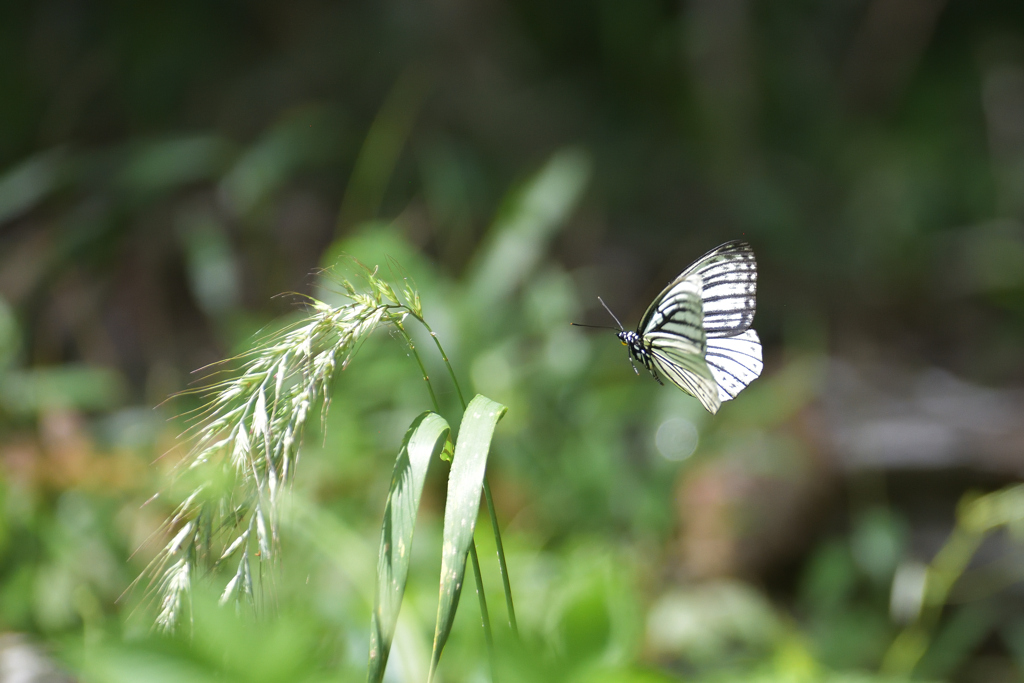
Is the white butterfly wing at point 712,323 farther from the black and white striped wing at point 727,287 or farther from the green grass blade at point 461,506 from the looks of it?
the green grass blade at point 461,506

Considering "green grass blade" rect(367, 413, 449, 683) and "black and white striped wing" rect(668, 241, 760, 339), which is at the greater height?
"black and white striped wing" rect(668, 241, 760, 339)

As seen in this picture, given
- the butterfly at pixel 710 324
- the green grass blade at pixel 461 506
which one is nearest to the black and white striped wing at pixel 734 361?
the butterfly at pixel 710 324

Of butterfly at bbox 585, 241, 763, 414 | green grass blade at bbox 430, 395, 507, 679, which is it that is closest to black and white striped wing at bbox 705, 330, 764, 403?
butterfly at bbox 585, 241, 763, 414

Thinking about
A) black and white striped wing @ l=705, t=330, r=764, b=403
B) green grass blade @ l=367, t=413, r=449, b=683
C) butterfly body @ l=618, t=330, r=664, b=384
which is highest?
butterfly body @ l=618, t=330, r=664, b=384

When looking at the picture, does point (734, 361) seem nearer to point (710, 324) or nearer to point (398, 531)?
point (710, 324)

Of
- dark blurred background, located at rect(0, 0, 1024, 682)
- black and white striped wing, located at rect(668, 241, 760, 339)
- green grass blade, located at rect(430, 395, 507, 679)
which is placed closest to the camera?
green grass blade, located at rect(430, 395, 507, 679)

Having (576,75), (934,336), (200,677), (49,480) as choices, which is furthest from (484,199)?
(200,677)

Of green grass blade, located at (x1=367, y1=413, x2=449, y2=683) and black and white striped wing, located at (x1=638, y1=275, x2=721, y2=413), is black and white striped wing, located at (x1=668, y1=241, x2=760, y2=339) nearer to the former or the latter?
black and white striped wing, located at (x1=638, y1=275, x2=721, y2=413)

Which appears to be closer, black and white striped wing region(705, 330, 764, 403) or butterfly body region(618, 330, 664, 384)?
black and white striped wing region(705, 330, 764, 403)

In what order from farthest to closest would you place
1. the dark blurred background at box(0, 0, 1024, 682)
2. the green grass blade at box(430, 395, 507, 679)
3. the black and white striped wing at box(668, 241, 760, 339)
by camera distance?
the dark blurred background at box(0, 0, 1024, 682) → the black and white striped wing at box(668, 241, 760, 339) → the green grass blade at box(430, 395, 507, 679)
